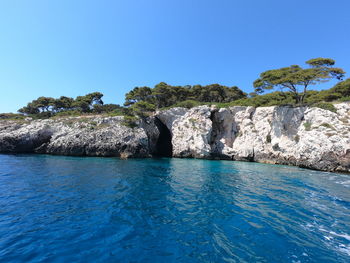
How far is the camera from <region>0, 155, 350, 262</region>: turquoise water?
4.20 meters

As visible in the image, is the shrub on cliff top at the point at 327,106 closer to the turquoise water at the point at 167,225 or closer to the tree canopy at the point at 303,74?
the tree canopy at the point at 303,74

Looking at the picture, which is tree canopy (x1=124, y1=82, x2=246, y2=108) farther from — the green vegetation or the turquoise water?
the turquoise water

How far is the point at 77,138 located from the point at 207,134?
75.2 ft

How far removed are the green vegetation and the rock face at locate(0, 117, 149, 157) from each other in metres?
3.40

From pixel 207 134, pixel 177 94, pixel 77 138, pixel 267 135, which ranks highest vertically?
pixel 177 94

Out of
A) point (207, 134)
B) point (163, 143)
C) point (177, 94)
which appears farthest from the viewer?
point (177, 94)

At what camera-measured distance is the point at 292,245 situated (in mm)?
4762

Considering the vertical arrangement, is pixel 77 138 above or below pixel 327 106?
below

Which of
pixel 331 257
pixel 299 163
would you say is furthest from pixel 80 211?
pixel 299 163

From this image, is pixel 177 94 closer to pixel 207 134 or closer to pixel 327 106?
pixel 207 134

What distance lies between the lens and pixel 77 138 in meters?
28.5

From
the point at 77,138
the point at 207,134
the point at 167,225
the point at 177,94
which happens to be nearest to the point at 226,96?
the point at 177,94

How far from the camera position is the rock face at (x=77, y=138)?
27.9 m

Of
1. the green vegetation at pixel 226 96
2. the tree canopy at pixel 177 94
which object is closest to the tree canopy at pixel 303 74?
the green vegetation at pixel 226 96
